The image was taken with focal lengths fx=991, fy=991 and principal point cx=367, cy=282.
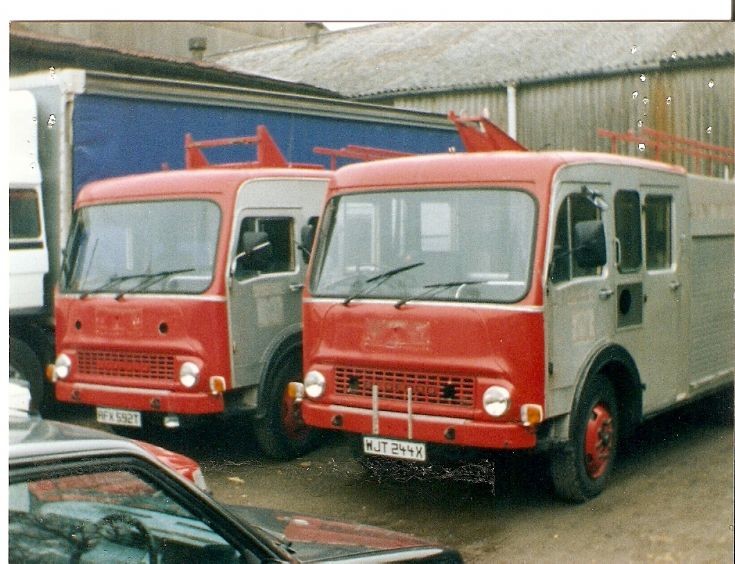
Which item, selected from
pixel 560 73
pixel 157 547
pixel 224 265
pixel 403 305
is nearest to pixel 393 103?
pixel 560 73

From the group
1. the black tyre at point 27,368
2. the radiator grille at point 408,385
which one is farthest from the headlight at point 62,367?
the radiator grille at point 408,385

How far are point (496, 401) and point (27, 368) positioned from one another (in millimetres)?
3865

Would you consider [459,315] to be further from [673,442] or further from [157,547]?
[157,547]

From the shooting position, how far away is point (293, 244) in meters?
7.47

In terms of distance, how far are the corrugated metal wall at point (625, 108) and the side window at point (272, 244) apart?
6.73ft

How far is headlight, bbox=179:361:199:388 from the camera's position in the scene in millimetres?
6742

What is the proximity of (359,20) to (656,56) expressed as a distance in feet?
7.04

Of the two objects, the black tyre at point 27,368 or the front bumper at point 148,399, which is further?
the black tyre at point 27,368

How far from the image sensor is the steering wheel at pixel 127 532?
2805 mm

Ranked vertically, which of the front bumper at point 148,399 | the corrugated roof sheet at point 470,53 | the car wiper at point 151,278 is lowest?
the front bumper at point 148,399

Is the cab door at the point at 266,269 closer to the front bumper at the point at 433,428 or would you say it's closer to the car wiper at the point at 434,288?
the front bumper at the point at 433,428

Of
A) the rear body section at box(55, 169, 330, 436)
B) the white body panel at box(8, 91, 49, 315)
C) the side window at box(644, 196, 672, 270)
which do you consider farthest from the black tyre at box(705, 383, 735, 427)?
the white body panel at box(8, 91, 49, 315)

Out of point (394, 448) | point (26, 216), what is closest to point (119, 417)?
point (26, 216)

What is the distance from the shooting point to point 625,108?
273 inches
